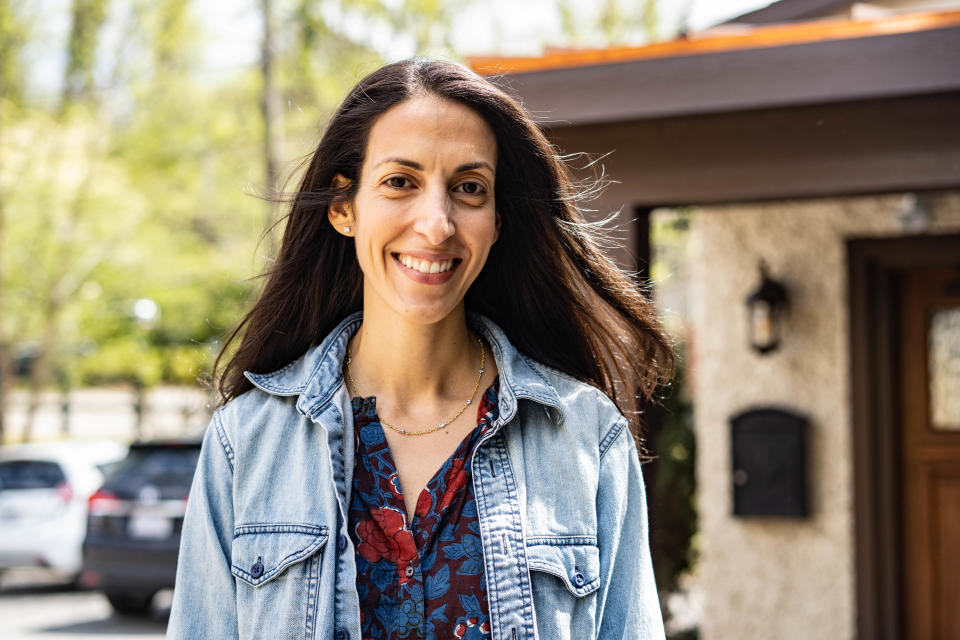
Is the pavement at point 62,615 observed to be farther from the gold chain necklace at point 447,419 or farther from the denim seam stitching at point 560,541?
the denim seam stitching at point 560,541

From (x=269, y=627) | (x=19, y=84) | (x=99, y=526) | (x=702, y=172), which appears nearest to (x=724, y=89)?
(x=702, y=172)

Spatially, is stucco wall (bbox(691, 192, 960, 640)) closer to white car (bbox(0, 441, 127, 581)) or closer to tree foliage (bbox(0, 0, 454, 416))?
white car (bbox(0, 441, 127, 581))

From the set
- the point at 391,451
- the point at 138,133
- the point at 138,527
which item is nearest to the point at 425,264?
the point at 391,451

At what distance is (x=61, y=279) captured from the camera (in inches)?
671

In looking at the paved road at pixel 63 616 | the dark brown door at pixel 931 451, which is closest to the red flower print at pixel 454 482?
the dark brown door at pixel 931 451

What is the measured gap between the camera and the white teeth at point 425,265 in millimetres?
2010

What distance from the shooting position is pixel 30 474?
1054 cm

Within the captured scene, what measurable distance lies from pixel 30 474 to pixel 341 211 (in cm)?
938

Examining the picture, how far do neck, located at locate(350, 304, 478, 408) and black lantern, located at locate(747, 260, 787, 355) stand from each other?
14.1 ft

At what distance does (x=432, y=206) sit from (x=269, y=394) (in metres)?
0.49

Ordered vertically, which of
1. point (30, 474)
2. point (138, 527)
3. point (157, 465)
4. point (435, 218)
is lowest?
point (138, 527)

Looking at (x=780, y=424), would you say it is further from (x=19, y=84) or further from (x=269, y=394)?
(x=19, y=84)

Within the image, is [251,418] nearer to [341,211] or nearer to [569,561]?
[341,211]

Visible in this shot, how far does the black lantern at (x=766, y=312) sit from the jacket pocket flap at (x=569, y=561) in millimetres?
4481
